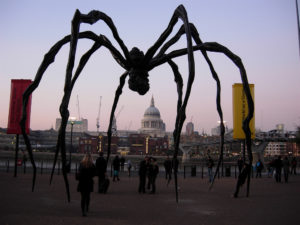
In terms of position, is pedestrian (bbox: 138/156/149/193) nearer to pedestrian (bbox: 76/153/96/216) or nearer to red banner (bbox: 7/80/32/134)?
pedestrian (bbox: 76/153/96/216)

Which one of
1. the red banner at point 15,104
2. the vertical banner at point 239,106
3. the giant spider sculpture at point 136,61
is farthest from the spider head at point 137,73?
the red banner at point 15,104

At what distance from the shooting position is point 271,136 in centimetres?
5262

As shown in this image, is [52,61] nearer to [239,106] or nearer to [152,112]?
[239,106]

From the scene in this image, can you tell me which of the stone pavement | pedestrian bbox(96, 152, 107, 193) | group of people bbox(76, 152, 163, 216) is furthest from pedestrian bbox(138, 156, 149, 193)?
the stone pavement

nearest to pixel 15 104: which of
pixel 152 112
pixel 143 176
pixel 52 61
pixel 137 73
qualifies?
Answer: pixel 143 176

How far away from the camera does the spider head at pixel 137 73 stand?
782 cm

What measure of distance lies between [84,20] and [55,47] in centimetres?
89

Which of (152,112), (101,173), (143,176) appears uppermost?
(152,112)

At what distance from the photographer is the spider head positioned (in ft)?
25.6

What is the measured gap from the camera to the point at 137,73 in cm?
787

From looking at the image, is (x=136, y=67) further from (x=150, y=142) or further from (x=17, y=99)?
(x=150, y=142)

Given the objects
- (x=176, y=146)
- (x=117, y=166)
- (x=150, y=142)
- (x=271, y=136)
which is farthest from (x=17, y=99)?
(x=150, y=142)

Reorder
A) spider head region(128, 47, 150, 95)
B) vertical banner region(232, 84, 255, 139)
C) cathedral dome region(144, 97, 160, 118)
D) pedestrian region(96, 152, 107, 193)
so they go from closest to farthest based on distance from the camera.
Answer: spider head region(128, 47, 150, 95) < pedestrian region(96, 152, 107, 193) < vertical banner region(232, 84, 255, 139) < cathedral dome region(144, 97, 160, 118)

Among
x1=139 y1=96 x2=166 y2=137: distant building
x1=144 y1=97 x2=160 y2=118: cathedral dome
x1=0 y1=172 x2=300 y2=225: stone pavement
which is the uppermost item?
x1=144 y1=97 x2=160 y2=118: cathedral dome
